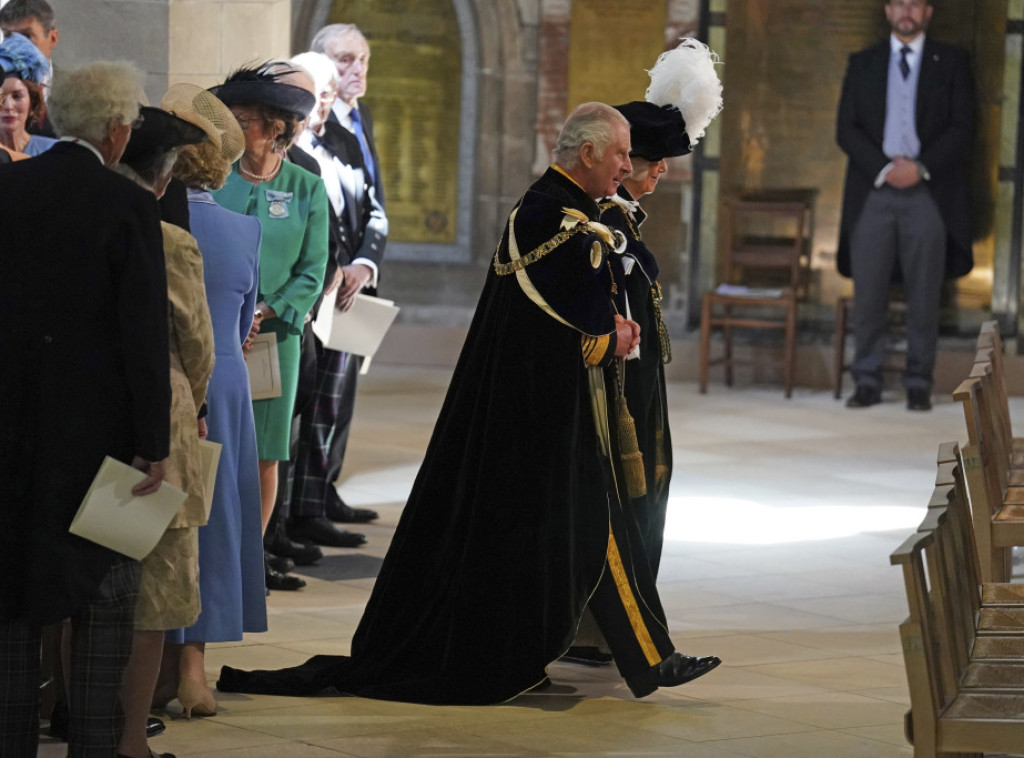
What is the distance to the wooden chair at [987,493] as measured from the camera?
438 centimetres

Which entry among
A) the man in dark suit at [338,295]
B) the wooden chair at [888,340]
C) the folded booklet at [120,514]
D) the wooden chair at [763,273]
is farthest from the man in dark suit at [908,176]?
the folded booklet at [120,514]

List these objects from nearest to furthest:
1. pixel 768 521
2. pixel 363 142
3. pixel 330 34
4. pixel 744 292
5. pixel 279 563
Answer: pixel 279 563 → pixel 363 142 → pixel 330 34 → pixel 768 521 → pixel 744 292

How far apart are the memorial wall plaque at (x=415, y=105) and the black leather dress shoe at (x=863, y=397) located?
307cm

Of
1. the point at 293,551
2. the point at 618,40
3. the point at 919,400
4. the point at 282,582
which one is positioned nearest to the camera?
the point at 282,582

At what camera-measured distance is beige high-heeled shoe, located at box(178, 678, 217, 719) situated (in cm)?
431

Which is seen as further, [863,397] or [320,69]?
[863,397]

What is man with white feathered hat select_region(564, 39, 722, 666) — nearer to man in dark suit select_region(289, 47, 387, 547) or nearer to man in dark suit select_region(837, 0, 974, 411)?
man in dark suit select_region(289, 47, 387, 547)

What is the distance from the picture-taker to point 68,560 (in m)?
3.41

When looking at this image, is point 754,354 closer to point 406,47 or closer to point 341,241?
point 406,47

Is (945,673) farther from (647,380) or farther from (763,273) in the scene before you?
(763,273)

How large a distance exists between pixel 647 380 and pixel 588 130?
28.4 inches

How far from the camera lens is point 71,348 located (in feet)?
11.1

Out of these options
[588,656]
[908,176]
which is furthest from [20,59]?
[908,176]

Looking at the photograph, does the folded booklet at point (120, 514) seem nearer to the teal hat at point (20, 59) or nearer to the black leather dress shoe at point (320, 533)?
the teal hat at point (20, 59)
